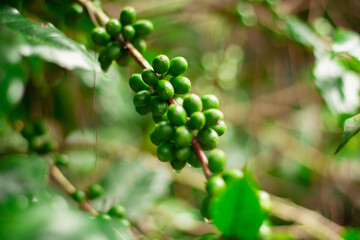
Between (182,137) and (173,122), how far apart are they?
0.04m

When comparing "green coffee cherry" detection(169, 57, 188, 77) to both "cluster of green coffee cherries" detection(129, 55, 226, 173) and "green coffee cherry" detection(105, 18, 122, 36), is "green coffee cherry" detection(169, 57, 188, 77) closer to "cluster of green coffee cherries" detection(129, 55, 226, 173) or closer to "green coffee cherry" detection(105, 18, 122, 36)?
"cluster of green coffee cherries" detection(129, 55, 226, 173)

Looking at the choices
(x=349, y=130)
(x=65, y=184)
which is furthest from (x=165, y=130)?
(x=65, y=184)

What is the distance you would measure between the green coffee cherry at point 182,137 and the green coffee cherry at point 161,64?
0.15 metres

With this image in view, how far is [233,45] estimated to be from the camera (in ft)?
5.50

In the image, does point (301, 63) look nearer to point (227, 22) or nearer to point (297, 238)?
point (227, 22)

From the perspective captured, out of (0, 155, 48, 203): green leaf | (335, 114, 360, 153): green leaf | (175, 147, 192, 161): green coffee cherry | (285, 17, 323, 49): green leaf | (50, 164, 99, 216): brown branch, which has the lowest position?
(50, 164, 99, 216): brown branch

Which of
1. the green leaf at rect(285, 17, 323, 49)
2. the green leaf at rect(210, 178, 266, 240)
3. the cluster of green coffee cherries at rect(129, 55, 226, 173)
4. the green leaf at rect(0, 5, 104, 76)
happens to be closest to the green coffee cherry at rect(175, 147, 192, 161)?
the cluster of green coffee cherries at rect(129, 55, 226, 173)

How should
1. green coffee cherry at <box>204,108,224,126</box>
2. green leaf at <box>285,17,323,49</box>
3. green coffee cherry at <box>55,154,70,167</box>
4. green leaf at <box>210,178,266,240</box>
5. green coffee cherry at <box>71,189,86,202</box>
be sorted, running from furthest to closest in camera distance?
green leaf at <box>285,17,323,49</box> → green coffee cherry at <box>55,154,70,167</box> → green coffee cherry at <box>71,189,86,202</box> → green coffee cherry at <box>204,108,224,126</box> → green leaf at <box>210,178,266,240</box>

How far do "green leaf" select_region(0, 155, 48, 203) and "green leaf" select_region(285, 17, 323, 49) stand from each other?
98cm

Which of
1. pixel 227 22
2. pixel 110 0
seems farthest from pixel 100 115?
pixel 227 22

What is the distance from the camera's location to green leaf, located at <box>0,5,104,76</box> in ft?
1.81

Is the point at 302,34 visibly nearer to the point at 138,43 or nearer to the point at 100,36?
the point at 138,43

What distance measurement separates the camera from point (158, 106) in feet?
1.96

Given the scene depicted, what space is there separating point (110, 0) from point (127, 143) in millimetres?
768
